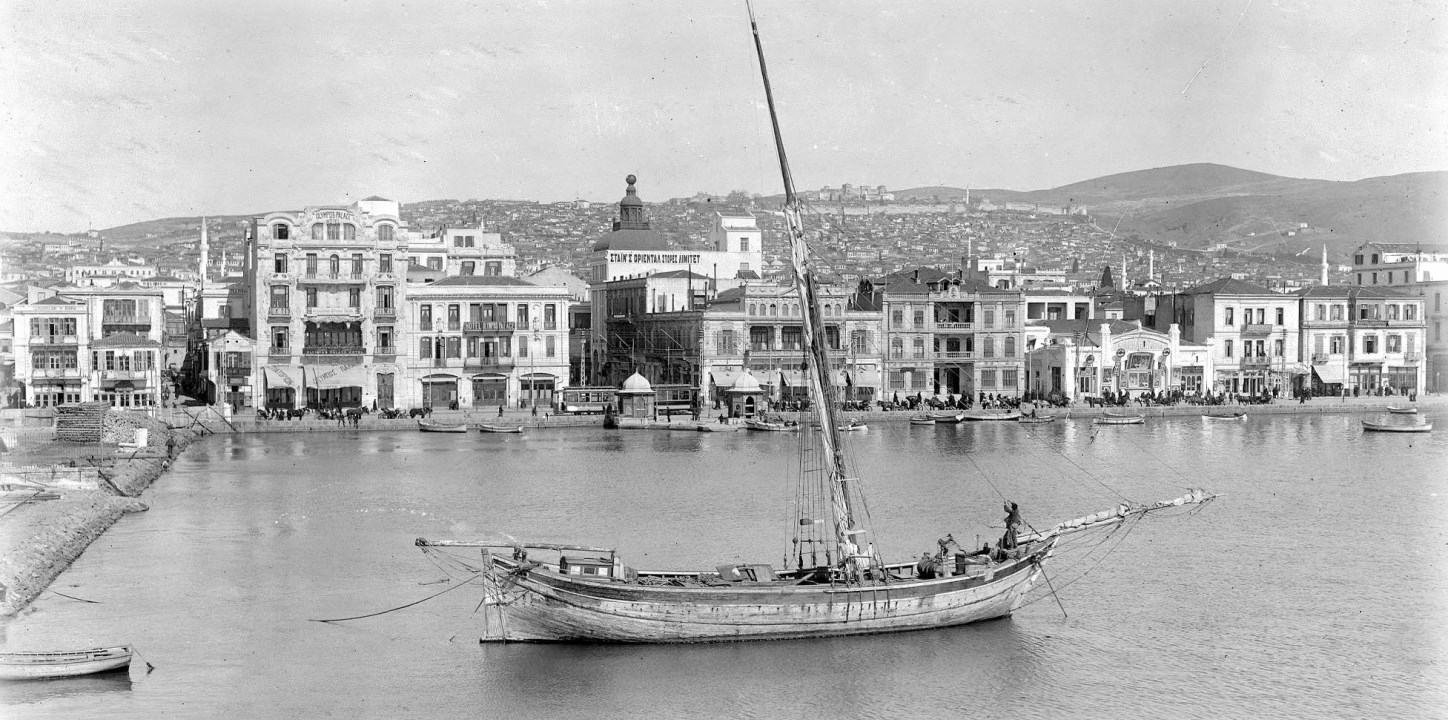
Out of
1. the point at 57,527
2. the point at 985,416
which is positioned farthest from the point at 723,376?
the point at 57,527

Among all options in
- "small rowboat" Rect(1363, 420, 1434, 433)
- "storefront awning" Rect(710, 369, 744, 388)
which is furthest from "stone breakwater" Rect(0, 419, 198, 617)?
"small rowboat" Rect(1363, 420, 1434, 433)

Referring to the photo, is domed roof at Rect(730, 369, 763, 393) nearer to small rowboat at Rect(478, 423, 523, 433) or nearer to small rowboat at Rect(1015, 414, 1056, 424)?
small rowboat at Rect(478, 423, 523, 433)

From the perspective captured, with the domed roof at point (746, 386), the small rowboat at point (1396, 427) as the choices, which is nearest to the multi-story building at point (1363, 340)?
the small rowboat at point (1396, 427)

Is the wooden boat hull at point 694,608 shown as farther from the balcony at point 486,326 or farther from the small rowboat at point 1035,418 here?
the balcony at point 486,326

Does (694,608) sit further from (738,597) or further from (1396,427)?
(1396,427)

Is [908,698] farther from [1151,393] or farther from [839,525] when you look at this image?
[1151,393]

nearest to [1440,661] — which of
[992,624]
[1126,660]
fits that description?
[1126,660]
